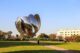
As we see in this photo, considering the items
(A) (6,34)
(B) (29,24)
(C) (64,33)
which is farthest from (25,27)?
(C) (64,33)

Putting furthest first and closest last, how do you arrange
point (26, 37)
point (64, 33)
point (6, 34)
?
point (64, 33)
point (6, 34)
point (26, 37)

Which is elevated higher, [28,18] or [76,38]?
[28,18]

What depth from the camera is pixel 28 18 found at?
3504 inches

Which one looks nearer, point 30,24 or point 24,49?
point 24,49

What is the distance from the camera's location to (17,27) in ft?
299

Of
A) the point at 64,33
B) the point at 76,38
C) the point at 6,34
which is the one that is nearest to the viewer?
the point at 76,38

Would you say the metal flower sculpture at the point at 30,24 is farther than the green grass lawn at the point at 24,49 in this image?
Yes

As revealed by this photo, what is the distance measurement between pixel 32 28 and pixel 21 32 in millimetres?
5188

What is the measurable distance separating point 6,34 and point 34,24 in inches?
1311

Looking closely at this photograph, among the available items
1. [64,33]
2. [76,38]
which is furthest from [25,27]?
[64,33]

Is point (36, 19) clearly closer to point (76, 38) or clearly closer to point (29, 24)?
point (29, 24)

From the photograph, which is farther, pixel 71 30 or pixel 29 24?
pixel 71 30

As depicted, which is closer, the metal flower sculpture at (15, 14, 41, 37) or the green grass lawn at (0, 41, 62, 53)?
the green grass lawn at (0, 41, 62, 53)

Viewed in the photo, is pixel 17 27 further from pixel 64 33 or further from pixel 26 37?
pixel 64 33
